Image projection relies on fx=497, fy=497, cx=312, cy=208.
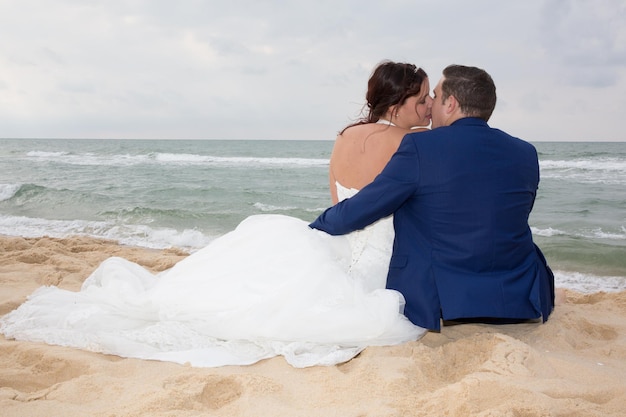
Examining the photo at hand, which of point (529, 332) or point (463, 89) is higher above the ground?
point (463, 89)

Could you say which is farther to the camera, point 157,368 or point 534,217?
point 534,217

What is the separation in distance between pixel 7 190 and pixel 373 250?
13179 mm

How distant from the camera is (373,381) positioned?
7.58ft

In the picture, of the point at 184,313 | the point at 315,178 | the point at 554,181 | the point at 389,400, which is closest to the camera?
the point at 389,400

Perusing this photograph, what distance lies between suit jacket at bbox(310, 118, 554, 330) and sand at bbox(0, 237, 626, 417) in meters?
0.25

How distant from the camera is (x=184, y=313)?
9.71 feet

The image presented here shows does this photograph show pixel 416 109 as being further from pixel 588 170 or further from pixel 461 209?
pixel 588 170

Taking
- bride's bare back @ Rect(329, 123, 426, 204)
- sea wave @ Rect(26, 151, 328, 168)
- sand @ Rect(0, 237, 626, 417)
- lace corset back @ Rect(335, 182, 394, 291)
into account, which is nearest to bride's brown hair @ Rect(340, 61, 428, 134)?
bride's bare back @ Rect(329, 123, 426, 204)

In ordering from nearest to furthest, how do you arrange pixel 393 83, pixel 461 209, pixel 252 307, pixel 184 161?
pixel 461 209
pixel 252 307
pixel 393 83
pixel 184 161

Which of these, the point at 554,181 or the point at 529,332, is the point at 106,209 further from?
the point at 554,181

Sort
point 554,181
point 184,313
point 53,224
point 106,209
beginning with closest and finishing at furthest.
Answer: point 184,313 < point 53,224 < point 106,209 < point 554,181

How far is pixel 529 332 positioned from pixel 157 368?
219 cm

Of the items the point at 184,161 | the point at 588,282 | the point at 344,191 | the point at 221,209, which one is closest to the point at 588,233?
the point at 588,282

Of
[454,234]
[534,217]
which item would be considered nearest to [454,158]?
[454,234]
